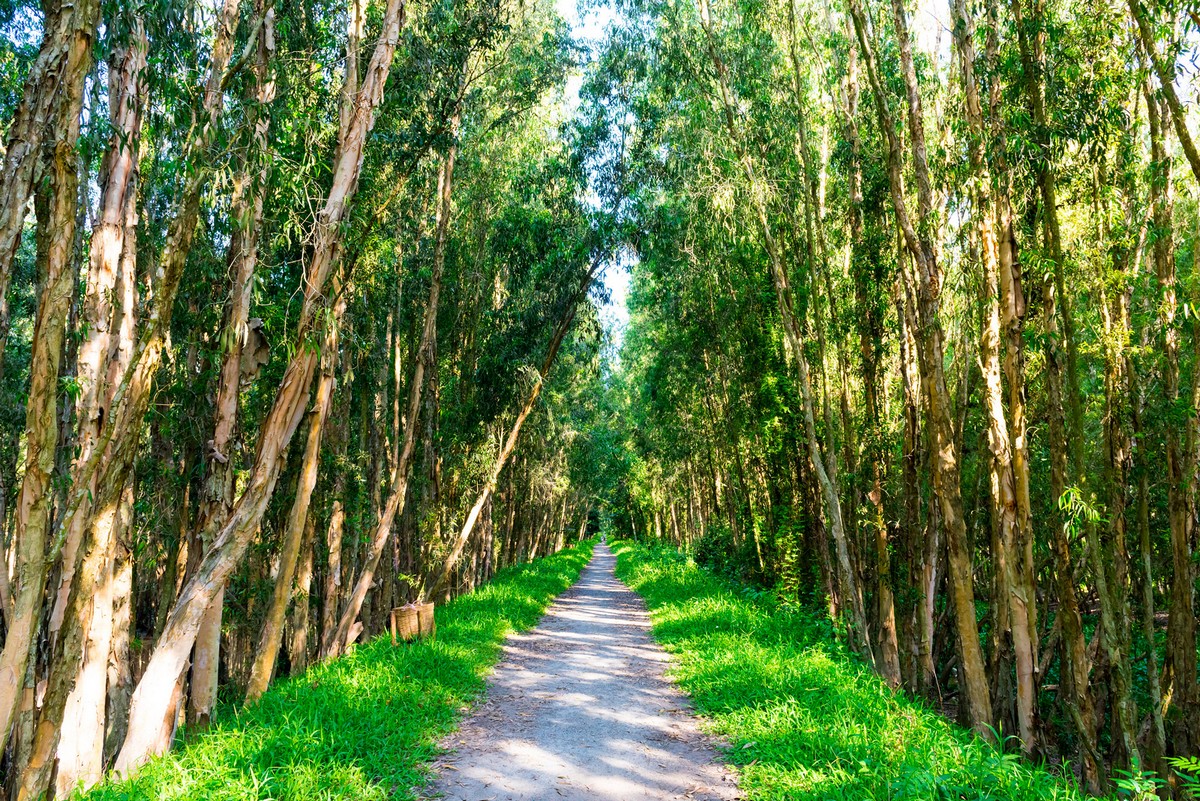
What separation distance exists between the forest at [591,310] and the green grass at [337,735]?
794 millimetres

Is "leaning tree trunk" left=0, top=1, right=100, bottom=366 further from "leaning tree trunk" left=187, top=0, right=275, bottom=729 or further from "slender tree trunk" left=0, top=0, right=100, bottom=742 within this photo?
"leaning tree trunk" left=187, top=0, right=275, bottom=729

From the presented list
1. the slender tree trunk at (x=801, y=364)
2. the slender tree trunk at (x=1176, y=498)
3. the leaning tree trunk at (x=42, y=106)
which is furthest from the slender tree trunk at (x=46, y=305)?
the slender tree trunk at (x=1176, y=498)

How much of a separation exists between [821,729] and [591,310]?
10947 mm

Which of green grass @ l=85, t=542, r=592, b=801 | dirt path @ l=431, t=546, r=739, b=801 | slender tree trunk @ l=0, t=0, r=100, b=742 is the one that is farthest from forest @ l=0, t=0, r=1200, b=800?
dirt path @ l=431, t=546, r=739, b=801

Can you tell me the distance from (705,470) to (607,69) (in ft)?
57.3

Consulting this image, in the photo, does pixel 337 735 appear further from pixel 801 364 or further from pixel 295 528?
pixel 801 364

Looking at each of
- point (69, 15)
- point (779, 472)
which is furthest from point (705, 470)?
point (69, 15)

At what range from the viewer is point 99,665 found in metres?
6.90

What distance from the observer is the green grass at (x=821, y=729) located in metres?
4.48

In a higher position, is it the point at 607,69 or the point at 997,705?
the point at 607,69

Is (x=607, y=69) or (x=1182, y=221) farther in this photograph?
(x=607, y=69)

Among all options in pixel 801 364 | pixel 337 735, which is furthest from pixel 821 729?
pixel 801 364

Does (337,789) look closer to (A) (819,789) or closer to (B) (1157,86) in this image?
(A) (819,789)

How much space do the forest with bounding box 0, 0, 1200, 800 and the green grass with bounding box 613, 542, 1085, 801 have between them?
35.0 inches
